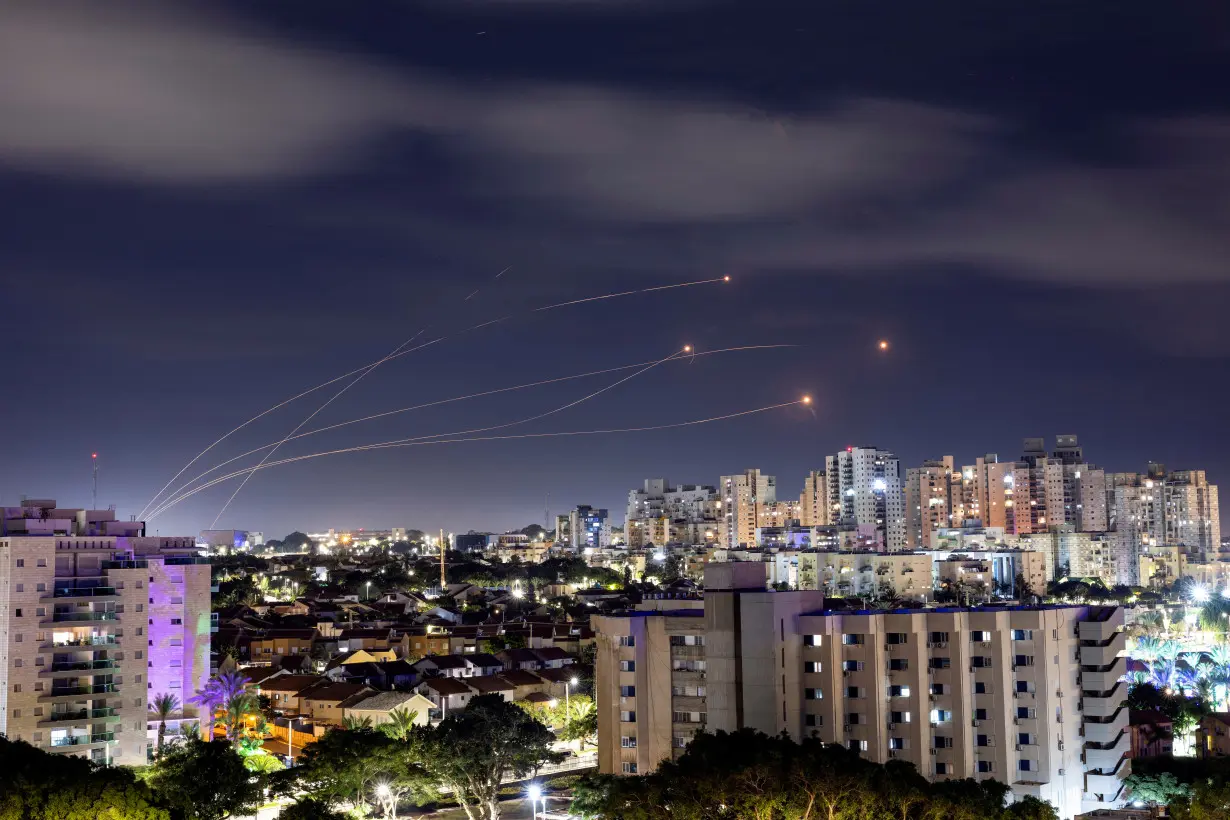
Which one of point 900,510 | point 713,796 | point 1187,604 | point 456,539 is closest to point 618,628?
point 713,796

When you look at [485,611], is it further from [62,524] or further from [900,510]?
[900,510]

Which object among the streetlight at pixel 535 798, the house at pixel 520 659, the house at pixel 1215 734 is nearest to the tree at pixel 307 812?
the streetlight at pixel 535 798

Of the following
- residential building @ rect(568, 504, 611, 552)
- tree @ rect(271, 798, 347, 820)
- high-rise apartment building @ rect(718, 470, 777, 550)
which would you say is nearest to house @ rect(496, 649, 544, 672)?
tree @ rect(271, 798, 347, 820)

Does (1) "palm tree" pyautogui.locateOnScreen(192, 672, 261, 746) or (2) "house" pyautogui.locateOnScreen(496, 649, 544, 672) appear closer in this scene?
(1) "palm tree" pyautogui.locateOnScreen(192, 672, 261, 746)

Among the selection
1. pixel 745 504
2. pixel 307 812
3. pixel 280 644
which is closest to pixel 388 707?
pixel 307 812

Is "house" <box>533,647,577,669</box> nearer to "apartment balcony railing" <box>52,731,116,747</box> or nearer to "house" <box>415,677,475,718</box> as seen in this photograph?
"house" <box>415,677,475,718</box>

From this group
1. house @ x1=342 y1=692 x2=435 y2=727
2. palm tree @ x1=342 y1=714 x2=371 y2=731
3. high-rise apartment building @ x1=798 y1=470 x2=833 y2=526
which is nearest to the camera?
palm tree @ x1=342 y1=714 x2=371 y2=731

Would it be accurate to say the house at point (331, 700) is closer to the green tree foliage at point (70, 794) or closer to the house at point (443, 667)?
the house at point (443, 667)

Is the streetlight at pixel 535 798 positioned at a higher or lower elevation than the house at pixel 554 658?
lower
